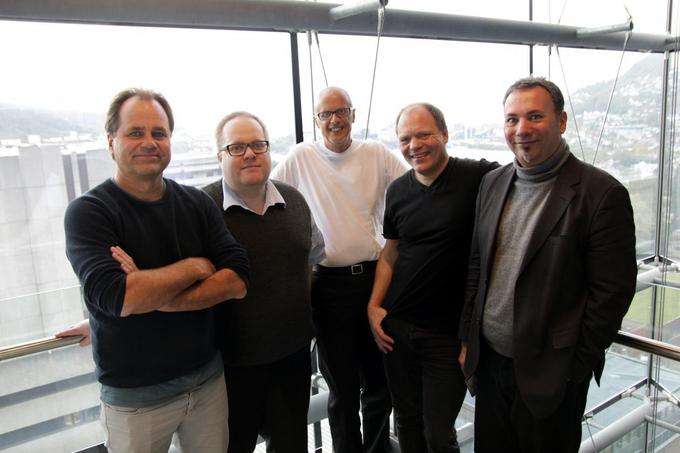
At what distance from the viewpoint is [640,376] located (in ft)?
19.2

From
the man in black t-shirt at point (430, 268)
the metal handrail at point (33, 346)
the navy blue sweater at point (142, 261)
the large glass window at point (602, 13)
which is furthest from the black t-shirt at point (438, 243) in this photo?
the large glass window at point (602, 13)

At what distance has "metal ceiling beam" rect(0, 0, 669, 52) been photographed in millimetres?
2141

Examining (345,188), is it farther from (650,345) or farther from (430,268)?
(650,345)

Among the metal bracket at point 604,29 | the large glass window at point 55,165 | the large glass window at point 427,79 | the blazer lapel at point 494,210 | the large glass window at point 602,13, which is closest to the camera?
the blazer lapel at point 494,210

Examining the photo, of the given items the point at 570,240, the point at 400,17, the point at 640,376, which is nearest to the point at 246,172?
the point at 570,240

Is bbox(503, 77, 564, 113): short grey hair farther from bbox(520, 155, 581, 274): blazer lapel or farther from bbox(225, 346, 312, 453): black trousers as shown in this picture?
bbox(225, 346, 312, 453): black trousers

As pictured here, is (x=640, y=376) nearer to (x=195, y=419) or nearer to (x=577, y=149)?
(x=577, y=149)

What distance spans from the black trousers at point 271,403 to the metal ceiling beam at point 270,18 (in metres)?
1.55

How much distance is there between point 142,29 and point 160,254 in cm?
149

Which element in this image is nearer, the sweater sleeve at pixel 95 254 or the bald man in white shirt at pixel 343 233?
the sweater sleeve at pixel 95 254

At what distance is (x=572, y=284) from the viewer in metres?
1.72

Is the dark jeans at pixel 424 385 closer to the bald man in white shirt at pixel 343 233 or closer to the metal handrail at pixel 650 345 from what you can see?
the bald man in white shirt at pixel 343 233

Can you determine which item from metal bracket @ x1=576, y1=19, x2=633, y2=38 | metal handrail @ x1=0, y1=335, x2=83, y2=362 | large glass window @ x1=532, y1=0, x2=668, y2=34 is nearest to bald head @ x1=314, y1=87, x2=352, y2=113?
metal handrail @ x1=0, y1=335, x2=83, y2=362

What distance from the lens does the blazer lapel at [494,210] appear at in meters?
1.92
